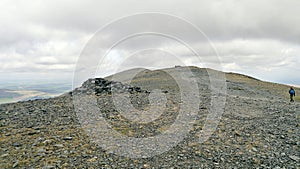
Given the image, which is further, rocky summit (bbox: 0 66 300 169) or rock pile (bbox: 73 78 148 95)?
rock pile (bbox: 73 78 148 95)

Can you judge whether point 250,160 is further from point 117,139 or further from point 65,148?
point 65,148

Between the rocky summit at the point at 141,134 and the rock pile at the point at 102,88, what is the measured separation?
1992 millimetres

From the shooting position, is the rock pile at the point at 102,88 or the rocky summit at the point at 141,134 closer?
the rocky summit at the point at 141,134

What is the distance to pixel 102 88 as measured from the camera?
1797cm

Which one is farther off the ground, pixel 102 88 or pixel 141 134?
pixel 102 88

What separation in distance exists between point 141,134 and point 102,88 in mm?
8741

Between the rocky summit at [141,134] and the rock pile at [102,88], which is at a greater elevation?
the rock pile at [102,88]

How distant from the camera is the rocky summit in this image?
7645 millimetres

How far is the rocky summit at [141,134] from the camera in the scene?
7.64m

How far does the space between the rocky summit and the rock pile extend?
1.99 metres

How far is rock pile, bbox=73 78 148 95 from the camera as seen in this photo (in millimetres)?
17531

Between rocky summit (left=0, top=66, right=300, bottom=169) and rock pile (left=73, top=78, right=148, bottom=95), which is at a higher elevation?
rock pile (left=73, top=78, right=148, bottom=95)

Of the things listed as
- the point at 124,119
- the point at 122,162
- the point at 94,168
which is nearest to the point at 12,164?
the point at 94,168

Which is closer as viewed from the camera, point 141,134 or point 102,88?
point 141,134
